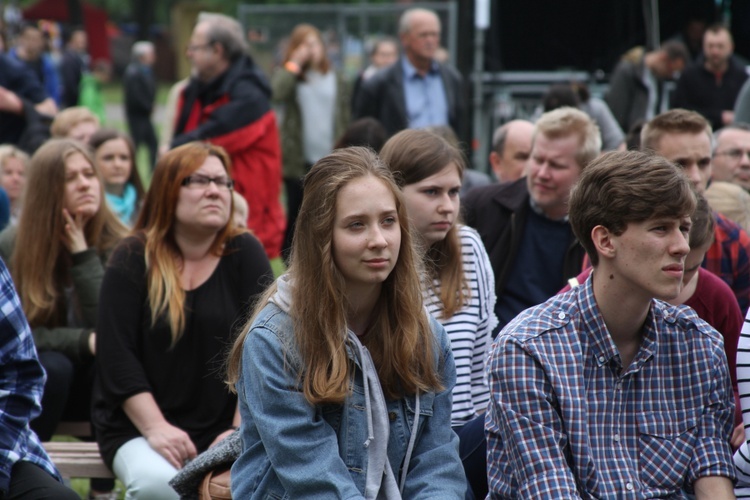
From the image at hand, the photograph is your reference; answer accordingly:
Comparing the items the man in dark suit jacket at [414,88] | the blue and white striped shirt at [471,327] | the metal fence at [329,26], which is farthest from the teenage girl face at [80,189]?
the metal fence at [329,26]

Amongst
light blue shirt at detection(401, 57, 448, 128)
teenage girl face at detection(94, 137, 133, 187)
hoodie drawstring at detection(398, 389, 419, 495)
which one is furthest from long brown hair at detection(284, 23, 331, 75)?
hoodie drawstring at detection(398, 389, 419, 495)

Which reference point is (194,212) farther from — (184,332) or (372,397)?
(372,397)

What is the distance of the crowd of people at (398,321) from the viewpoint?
114 inches

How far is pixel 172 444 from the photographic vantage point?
4.05m

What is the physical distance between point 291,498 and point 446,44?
12531 mm

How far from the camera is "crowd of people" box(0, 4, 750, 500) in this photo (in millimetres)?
2889

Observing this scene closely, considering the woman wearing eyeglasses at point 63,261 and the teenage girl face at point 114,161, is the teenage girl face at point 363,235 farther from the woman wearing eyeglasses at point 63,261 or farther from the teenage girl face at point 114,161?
the teenage girl face at point 114,161

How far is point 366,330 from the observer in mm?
3129

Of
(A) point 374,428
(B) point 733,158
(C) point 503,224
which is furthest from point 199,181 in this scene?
(B) point 733,158

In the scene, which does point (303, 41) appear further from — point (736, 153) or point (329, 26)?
point (329, 26)

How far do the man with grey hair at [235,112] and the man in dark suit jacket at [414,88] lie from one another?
1249 mm

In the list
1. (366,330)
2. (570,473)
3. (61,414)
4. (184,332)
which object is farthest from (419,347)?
(61,414)

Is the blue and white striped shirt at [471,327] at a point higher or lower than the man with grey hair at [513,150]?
lower

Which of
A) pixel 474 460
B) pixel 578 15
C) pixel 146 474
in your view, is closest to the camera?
pixel 474 460
